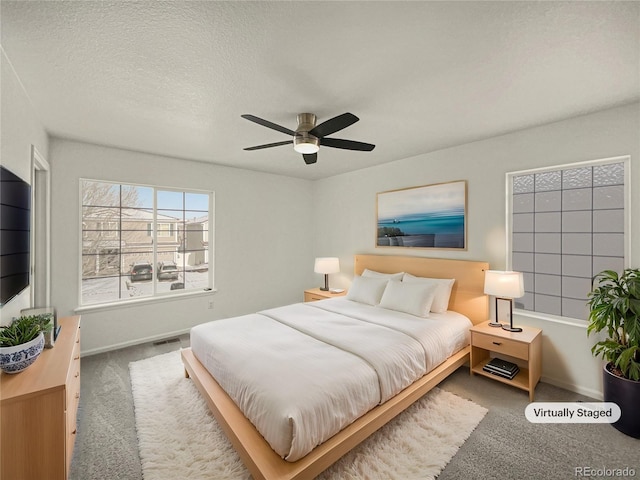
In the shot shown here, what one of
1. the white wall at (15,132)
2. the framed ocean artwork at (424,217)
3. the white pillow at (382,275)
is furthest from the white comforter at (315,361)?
the white wall at (15,132)

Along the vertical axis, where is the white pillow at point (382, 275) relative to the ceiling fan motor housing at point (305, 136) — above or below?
below

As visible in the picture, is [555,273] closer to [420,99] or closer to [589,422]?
[589,422]

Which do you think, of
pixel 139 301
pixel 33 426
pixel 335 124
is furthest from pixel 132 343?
pixel 335 124

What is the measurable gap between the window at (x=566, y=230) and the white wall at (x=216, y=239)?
11.6 ft

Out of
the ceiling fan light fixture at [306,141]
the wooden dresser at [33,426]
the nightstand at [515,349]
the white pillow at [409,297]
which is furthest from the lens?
the white pillow at [409,297]

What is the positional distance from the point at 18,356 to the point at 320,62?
2517mm

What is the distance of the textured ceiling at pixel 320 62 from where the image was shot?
1450 millimetres

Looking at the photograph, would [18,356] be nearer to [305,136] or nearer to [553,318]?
→ [305,136]

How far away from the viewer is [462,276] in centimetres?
339

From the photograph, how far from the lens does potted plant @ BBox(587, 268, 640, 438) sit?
6.79ft

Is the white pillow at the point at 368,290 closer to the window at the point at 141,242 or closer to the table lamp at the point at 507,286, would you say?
the table lamp at the point at 507,286

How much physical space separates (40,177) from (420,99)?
405cm

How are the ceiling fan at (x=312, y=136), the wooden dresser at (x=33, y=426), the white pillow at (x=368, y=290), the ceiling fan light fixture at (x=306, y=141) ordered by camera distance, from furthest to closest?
the white pillow at (x=368, y=290)
the ceiling fan light fixture at (x=306, y=141)
the ceiling fan at (x=312, y=136)
the wooden dresser at (x=33, y=426)

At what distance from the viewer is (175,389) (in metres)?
2.72
